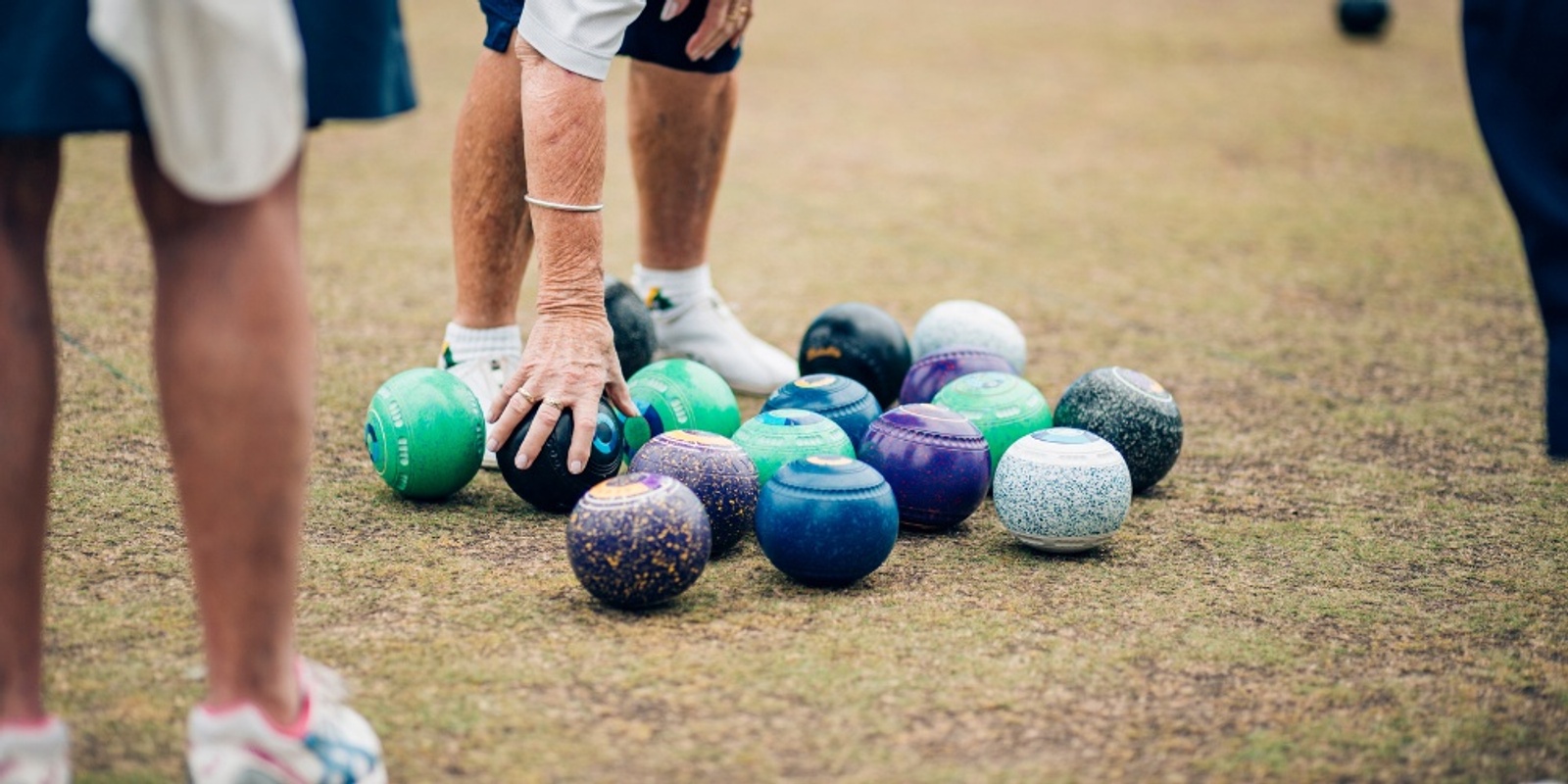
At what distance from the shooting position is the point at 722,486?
2.84 m

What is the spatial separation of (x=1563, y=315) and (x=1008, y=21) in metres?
10.3

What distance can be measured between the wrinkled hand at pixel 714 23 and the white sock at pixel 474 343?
0.89 meters

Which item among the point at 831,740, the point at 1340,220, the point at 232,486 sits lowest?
the point at 1340,220

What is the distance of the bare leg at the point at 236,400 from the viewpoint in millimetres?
1772

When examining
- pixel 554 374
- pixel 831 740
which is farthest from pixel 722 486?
pixel 831 740

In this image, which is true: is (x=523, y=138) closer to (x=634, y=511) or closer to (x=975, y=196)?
(x=634, y=511)

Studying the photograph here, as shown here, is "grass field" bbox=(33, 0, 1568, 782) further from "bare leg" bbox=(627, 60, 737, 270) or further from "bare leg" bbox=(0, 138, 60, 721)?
"bare leg" bbox=(627, 60, 737, 270)

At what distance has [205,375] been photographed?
A: 5.79ft

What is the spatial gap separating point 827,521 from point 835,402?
69cm

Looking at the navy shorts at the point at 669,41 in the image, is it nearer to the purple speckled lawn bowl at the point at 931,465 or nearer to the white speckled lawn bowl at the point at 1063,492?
the purple speckled lawn bowl at the point at 931,465

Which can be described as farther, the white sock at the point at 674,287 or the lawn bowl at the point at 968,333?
the white sock at the point at 674,287

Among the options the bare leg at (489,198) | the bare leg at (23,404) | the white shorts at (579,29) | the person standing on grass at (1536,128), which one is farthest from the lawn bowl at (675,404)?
the person standing on grass at (1536,128)

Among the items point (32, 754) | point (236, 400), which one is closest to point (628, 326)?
point (236, 400)

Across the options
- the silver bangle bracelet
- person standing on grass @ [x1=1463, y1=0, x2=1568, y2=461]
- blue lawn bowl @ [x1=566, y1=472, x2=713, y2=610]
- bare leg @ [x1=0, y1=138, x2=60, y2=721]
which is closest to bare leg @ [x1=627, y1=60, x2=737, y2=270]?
the silver bangle bracelet
